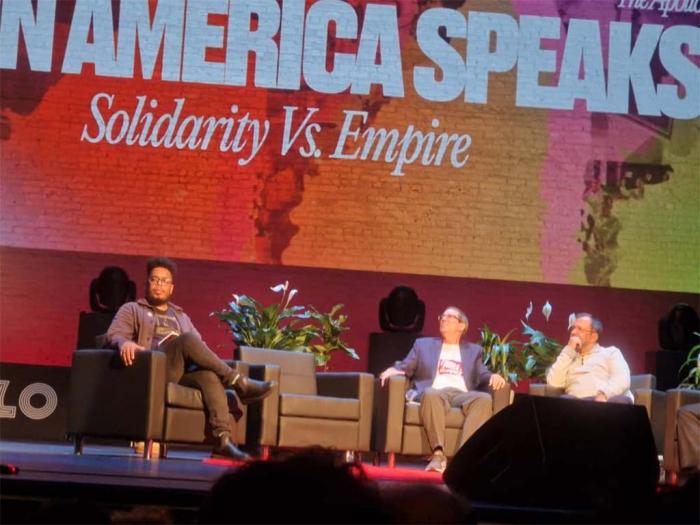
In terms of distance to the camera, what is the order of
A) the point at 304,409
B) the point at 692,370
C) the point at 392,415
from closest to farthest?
the point at 304,409 → the point at 392,415 → the point at 692,370

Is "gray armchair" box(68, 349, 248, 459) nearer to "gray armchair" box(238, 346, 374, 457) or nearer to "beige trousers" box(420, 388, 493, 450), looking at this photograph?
"gray armchair" box(238, 346, 374, 457)

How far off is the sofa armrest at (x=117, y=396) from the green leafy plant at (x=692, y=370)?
11.0 ft

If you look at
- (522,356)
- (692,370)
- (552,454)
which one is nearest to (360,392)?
(522,356)

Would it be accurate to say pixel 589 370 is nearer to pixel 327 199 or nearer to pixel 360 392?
pixel 360 392

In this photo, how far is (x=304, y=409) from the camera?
6.04 m

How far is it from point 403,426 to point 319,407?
512mm

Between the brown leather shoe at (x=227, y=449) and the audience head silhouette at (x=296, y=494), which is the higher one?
the audience head silhouette at (x=296, y=494)

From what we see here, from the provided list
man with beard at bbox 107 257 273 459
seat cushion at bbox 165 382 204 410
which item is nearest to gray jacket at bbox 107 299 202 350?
man with beard at bbox 107 257 273 459

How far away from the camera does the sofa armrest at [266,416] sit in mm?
5918

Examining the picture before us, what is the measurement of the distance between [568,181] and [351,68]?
1778mm

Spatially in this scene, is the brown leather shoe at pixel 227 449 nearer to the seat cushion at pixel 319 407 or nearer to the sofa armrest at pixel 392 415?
the seat cushion at pixel 319 407

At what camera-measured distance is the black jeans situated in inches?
218

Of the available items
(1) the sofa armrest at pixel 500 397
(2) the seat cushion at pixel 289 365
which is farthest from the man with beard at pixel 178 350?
(1) the sofa armrest at pixel 500 397

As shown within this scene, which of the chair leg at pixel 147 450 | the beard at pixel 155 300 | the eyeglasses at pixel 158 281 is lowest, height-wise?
the chair leg at pixel 147 450
